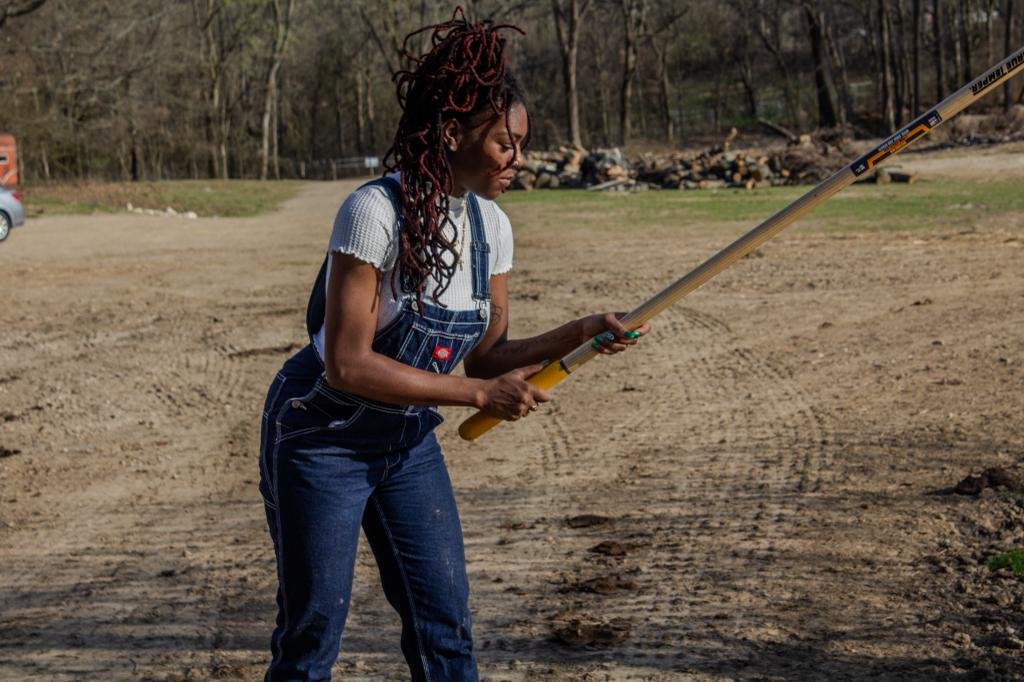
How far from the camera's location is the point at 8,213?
66.6ft

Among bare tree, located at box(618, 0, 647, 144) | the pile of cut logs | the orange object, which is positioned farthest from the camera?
bare tree, located at box(618, 0, 647, 144)

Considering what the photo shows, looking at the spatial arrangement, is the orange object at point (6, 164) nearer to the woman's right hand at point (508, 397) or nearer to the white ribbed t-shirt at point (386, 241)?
the white ribbed t-shirt at point (386, 241)

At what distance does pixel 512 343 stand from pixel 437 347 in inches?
17.3

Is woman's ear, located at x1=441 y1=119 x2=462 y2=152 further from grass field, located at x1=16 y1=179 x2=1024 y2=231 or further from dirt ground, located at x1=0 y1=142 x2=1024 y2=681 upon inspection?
grass field, located at x1=16 y1=179 x2=1024 y2=231

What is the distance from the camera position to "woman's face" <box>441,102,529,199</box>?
296 cm

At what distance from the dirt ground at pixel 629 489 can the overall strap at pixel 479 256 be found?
5.42 feet

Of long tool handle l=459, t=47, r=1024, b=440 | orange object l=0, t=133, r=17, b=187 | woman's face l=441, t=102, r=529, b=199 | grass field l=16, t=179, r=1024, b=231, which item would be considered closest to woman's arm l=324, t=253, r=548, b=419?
long tool handle l=459, t=47, r=1024, b=440

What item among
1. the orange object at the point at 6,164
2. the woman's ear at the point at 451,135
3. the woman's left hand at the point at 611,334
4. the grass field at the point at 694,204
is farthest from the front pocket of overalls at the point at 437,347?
the orange object at the point at 6,164

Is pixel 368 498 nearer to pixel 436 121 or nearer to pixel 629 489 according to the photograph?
pixel 436 121

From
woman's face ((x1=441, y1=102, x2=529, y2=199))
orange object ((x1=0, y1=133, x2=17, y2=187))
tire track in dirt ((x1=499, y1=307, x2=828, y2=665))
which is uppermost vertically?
orange object ((x1=0, y1=133, x2=17, y2=187))

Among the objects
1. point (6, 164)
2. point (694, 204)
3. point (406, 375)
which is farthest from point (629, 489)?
point (6, 164)

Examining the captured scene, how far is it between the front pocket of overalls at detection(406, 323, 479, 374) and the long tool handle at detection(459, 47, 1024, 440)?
0.17 meters

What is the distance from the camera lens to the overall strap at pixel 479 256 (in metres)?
3.06

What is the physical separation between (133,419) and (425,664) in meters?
5.76
